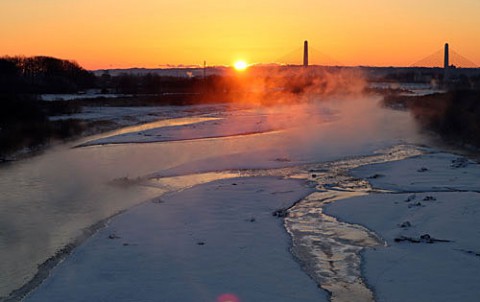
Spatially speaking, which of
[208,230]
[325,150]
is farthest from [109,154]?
[208,230]

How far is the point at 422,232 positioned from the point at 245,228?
2.75 meters

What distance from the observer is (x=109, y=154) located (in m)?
18.8

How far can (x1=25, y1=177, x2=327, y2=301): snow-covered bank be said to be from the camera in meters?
6.29

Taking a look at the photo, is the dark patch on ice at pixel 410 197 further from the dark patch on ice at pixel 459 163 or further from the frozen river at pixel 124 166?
the frozen river at pixel 124 166

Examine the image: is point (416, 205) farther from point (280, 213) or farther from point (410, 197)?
point (280, 213)

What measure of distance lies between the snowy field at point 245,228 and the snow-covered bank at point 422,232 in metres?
0.03

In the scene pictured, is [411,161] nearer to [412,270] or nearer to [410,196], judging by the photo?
[410,196]

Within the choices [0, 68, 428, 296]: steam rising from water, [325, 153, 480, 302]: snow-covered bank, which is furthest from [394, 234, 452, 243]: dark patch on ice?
[0, 68, 428, 296]: steam rising from water

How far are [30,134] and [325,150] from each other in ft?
36.8

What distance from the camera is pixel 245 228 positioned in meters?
8.95

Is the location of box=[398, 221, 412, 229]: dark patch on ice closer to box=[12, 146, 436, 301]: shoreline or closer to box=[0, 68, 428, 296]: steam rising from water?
box=[12, 146, 436, 301]: shoreline

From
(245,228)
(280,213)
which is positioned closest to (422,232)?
(280,213)

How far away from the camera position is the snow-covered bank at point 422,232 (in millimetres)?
6434

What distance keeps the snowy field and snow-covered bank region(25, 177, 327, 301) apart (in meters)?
0.03
